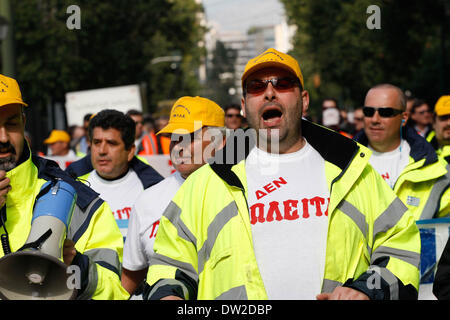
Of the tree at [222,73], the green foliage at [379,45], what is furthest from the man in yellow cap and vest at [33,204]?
the tree at [222,73]

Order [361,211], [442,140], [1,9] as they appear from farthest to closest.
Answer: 1. [1,9]
2. [442,140]
3. [361,211]

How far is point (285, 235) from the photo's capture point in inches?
128

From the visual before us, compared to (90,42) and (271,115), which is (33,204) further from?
(90,42)

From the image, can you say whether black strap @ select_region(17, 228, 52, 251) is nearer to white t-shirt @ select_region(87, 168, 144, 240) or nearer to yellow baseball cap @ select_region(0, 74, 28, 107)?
yellow baseball cap @ select_region(0, 74, 28, 107)

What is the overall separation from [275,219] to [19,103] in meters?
1.24

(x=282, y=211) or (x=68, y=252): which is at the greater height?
(x=282, y=211)

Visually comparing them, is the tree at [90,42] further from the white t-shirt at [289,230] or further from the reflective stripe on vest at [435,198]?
the white t-shirt at [289,230]

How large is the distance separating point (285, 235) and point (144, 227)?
1.76 meters

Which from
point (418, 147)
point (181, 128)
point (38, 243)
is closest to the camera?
point (38, 243)

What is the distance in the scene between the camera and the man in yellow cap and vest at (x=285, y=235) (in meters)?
3.13

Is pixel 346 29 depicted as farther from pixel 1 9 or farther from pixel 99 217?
pixel 99 217

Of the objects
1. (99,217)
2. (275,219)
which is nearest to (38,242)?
(99,217)

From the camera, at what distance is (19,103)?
3.37 meters

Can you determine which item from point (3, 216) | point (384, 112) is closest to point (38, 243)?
point (3, 216)
